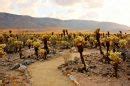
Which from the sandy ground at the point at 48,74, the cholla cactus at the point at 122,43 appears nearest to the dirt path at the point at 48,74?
the sandy ground at the point at 48,74

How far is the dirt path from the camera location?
37.3m

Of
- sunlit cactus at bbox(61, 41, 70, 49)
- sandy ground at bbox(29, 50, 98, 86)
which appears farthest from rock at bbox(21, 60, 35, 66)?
sunlit cactus at bbox(61, 41, 70, 49)

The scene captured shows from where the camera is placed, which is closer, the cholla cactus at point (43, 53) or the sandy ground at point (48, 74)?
the sandy ground at point (48, 74)

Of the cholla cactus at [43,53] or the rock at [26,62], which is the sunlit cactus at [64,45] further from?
the rock at [26,62]

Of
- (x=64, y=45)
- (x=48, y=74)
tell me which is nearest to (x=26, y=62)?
(x=48, y=74)

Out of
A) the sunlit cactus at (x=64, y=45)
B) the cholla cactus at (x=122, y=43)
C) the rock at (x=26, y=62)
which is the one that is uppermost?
the cholla cactus at (x=122, y=43)

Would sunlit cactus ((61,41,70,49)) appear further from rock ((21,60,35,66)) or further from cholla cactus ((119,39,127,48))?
cholla cactus ((119,39,127,48))

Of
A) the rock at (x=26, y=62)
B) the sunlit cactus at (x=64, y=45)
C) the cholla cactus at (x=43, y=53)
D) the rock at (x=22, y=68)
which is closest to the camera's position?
the rock at (x=22, y=68)

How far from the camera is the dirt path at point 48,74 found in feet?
122

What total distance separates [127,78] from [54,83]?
10.5 meters

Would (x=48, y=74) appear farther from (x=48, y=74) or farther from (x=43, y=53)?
(x=43, y=53)

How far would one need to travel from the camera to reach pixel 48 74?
42469mm

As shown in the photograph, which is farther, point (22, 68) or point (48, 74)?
point (22, 68)

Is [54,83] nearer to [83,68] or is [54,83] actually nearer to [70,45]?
[83,68]
